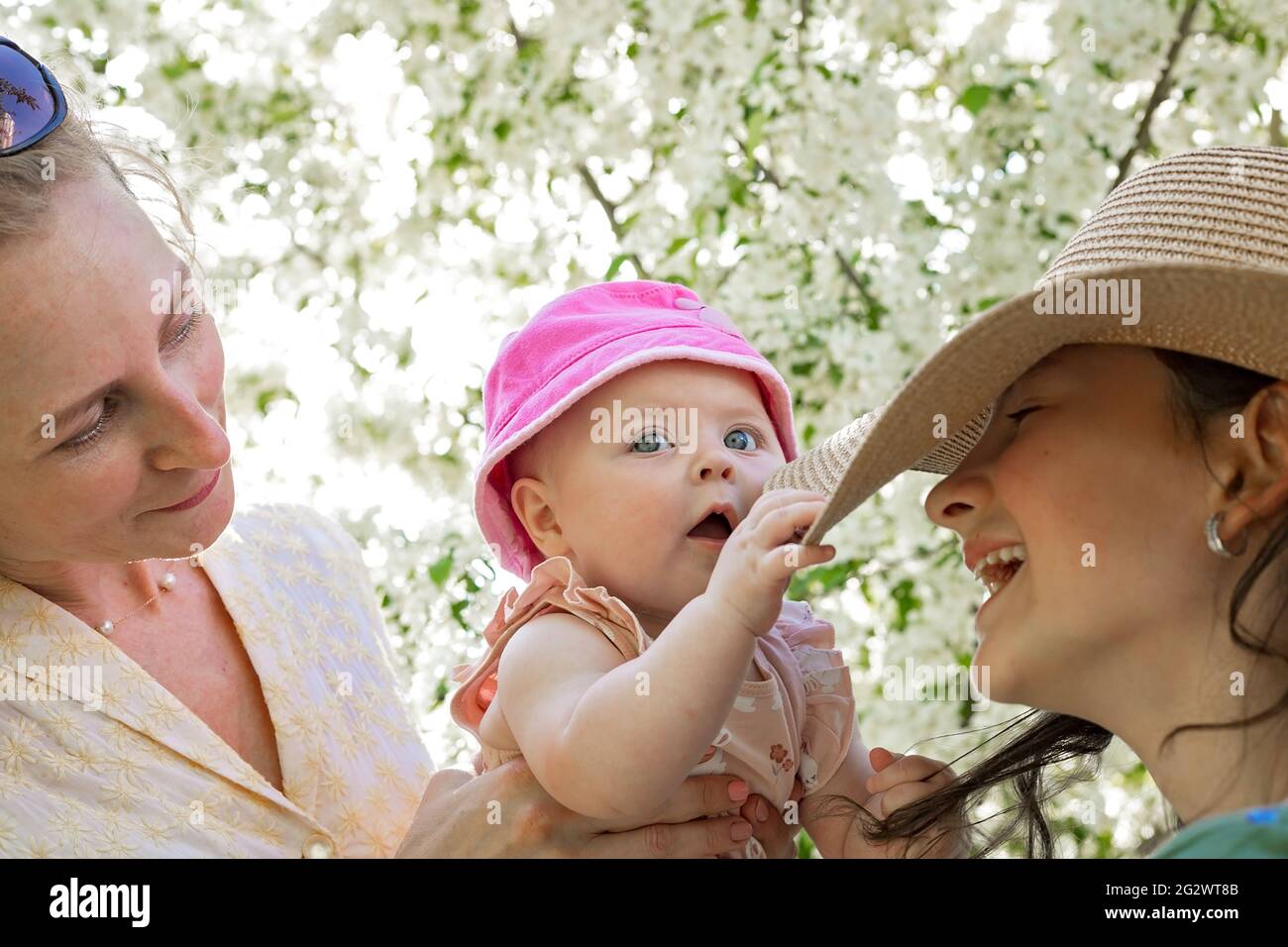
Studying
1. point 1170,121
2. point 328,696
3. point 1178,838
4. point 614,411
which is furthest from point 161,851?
point 1170,121

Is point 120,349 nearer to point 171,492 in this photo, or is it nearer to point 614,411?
point 171,492

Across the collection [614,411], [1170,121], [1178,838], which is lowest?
[1178,838]

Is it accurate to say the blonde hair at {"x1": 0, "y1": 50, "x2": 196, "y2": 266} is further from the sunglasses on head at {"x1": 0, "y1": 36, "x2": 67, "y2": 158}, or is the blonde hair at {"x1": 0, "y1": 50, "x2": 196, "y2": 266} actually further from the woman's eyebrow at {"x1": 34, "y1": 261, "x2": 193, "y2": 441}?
the woman's eyebrow at {"x1": 34, "y1": 261, "x2": 193, "y2": 441}

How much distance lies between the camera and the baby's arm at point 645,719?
1705 millimetres

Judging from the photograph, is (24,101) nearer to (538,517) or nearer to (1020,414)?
(538,517)

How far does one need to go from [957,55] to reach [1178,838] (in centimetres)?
446

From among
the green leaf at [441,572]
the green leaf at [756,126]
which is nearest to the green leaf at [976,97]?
the green leaf at [756,126]

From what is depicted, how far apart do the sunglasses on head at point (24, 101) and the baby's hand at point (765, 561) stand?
122 cm

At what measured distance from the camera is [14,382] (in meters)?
1.95

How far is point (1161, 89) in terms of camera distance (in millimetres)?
4770

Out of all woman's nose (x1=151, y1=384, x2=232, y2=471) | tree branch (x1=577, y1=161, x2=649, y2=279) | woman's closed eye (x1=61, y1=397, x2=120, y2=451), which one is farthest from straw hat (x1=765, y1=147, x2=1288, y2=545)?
tree branch (x1=577, y1=161, x2=649, y2=279)

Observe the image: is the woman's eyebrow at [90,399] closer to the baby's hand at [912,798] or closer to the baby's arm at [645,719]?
the baby's arm at [645,719]

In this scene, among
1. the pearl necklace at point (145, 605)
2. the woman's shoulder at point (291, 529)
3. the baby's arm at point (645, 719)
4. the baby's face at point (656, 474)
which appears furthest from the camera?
the woman's shoulder at point (291, 529)
